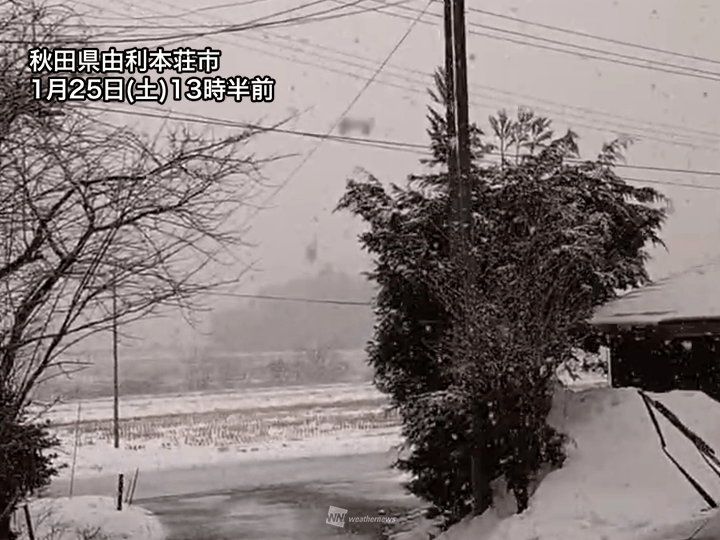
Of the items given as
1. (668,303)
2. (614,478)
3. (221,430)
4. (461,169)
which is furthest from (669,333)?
(221,430)

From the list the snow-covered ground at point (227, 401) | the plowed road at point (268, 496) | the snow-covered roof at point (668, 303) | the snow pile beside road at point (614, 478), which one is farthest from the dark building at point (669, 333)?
the snow-covered ground at point (227, 401)

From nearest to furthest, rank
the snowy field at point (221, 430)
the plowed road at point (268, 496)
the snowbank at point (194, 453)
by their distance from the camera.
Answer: the plowed road at point (268, 496), the snowbank at point (194, 453), the snowy field at point (221, 430)

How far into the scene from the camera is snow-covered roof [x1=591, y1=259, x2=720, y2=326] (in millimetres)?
11312

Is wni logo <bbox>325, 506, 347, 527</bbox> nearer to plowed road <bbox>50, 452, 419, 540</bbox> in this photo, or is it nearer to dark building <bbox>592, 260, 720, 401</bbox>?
plowed road <bbox>50, 452, 419, 540</bbox>

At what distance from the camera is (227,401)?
154 ft

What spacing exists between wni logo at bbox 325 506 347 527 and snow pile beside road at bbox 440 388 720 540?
14.8ft

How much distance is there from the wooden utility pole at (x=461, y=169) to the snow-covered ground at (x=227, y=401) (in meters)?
30.0

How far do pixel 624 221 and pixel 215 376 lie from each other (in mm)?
39548

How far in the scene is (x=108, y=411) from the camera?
4181 cm

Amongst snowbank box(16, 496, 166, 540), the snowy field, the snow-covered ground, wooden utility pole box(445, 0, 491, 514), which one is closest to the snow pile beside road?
wooden utility pole box(445, 0, 491, 514)

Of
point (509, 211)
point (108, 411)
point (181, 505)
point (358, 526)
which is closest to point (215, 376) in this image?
point (108, 411)

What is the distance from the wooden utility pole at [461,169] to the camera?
969 cm

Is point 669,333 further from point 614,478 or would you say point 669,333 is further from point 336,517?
point 336,517

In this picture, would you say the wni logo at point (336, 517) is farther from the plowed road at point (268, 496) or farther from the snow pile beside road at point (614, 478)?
the snow pile beside road at point (614, 478)
